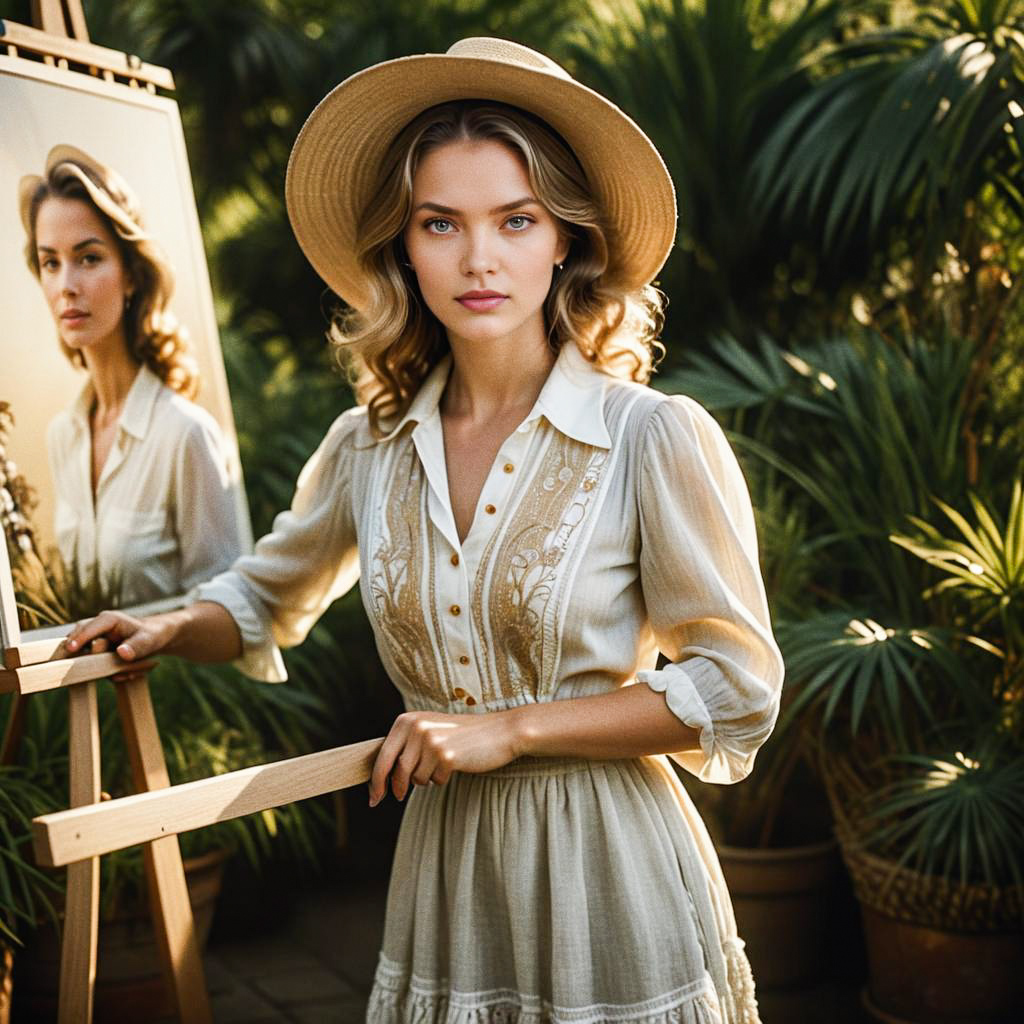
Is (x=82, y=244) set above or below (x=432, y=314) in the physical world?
above

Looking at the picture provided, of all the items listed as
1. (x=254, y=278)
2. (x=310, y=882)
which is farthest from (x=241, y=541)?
(x=254, y=278)

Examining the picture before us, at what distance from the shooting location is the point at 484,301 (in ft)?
5.33

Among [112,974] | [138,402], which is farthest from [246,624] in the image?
[112,974]

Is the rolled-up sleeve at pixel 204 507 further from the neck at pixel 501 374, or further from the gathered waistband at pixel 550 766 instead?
the gathered waistband at pixel 550 766

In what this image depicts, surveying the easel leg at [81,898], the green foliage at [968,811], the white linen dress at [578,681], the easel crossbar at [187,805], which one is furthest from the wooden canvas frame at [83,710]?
the green foliage at [968,811]

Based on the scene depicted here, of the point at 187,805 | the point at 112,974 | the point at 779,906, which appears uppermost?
the point at 187,805

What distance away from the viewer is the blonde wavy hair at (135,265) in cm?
189

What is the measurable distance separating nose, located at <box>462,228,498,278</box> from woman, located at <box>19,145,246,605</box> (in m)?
0.69

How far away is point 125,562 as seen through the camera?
1.97 meters

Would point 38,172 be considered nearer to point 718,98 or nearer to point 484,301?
point 484,301

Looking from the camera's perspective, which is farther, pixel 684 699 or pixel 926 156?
pixel 926 156

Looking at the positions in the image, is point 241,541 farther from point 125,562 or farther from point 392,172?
point 392,172

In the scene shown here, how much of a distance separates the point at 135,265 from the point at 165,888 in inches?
38.6

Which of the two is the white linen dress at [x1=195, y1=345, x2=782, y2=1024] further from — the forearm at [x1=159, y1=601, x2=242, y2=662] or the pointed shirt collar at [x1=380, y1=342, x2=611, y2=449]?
the forearm at [x1=159, y1=601, x2=242, y2=662]
